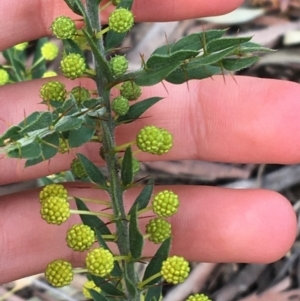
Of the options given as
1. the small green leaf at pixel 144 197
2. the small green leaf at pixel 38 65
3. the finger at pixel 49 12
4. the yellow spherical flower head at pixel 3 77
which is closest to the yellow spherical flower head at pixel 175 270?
the small green leaf at pixel 144 197

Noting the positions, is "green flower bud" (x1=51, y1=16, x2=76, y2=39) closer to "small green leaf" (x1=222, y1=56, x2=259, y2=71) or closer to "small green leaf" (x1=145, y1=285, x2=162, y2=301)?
"small green leaf" (x1=222, y1=56, x2=259, y2=71)

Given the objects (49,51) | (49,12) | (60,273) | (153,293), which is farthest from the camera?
(49,51)

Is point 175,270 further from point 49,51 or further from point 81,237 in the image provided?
point 49,51

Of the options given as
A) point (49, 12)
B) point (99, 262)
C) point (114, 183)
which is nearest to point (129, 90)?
point (114, 183)

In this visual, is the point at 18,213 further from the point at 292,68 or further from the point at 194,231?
the point at 292,68

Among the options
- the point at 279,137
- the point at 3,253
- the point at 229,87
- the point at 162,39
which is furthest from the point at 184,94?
the point at 162,39

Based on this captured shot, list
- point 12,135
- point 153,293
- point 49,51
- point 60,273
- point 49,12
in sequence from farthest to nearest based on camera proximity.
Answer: point 49,51
point 49,12
point 153,293
point 60,273
point 12,135
